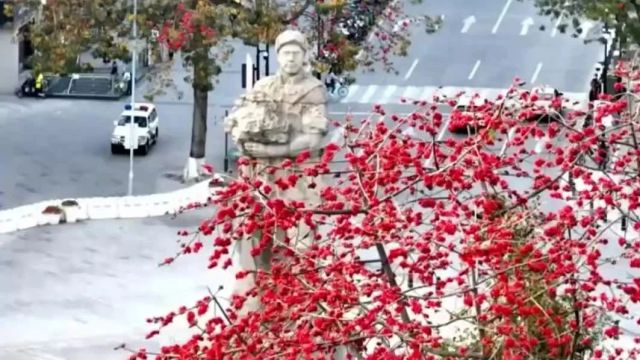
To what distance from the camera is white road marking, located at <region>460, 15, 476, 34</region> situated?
68.0m

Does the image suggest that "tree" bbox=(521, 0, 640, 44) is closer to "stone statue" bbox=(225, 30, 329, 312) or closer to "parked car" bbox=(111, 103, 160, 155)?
"parked car" bbox=(111, 103, 160, 155)

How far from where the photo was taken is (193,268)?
38312 millimetres

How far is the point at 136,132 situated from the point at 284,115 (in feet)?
82.1

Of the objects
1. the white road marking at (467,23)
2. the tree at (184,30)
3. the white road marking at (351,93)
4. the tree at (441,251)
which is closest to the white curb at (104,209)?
the tree at (184,30)

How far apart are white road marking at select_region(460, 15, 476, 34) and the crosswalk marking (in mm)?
8426

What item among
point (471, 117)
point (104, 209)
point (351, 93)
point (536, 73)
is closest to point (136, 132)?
point (104, 209)

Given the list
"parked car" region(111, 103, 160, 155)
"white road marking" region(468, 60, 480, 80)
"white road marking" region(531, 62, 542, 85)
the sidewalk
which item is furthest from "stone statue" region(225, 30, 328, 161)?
"white road marking" region(468, 60, 480, 80)

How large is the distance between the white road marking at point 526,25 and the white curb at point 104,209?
88.0 ft

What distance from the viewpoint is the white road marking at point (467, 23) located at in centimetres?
6798

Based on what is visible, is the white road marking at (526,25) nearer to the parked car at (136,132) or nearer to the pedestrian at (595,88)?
the pedestrian at (595,88)

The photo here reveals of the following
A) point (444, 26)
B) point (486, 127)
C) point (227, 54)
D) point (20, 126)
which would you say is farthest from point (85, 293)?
point (444, 26)

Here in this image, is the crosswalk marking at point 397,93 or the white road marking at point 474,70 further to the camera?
the white road marking at point 474,70

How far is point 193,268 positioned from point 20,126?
17.2 m

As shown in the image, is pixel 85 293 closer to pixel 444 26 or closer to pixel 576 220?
pixel 576 220
